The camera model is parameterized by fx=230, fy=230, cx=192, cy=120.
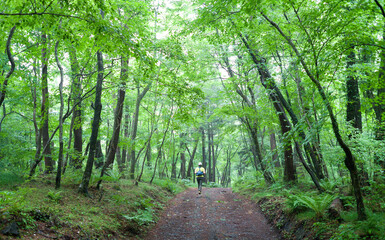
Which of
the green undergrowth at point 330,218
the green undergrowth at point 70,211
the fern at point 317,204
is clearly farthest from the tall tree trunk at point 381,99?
the green undergrowth at point 70,211

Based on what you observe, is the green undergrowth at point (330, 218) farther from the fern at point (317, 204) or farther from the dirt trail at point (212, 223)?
the dirt trail at point (212, 223)

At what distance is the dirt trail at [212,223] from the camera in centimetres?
657

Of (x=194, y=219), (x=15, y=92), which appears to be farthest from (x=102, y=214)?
(x=15, y=92)

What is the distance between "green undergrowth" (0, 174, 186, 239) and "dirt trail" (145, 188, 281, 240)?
1.97ft

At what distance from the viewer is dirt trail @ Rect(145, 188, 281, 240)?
259 inches

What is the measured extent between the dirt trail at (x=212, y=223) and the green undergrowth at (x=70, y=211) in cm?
60

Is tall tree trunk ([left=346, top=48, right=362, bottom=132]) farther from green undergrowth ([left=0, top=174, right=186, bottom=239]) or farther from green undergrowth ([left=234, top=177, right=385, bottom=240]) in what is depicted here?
green undergrowth ([left=0, top=174, right=186, bottom=239])

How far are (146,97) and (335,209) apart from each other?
14.8 meters

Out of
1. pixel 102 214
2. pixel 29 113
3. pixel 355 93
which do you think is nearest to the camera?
pixel 102 214

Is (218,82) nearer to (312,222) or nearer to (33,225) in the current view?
(312,222)

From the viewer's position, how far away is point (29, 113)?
16.0 meters

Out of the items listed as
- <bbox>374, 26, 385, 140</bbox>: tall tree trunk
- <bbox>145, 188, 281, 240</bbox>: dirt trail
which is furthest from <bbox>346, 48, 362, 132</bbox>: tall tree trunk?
<bbox>145, 188, 281, 240</bbox>: dirt trail

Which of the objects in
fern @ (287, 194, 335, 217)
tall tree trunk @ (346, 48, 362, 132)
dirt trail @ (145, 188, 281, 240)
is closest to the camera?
fern @ (287, 194, 335, 217)

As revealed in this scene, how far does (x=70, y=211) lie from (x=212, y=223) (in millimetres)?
4497
